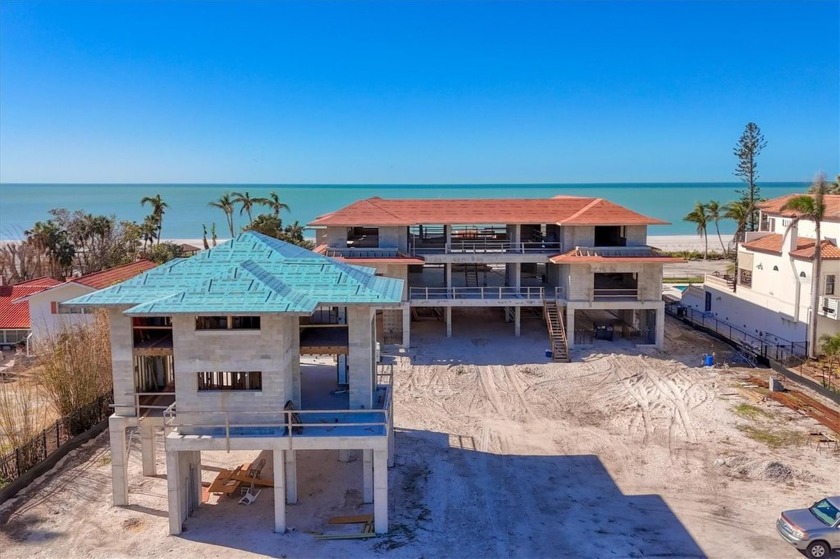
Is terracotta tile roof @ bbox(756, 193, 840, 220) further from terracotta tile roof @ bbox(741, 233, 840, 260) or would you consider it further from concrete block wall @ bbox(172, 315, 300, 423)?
concrete block wall @ bbox(172, 315, 300, 423)

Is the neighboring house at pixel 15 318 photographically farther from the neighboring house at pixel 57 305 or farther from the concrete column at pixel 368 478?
the concrete column at pixel 368 478

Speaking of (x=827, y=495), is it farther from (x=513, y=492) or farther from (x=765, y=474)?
(x=513, y=492)

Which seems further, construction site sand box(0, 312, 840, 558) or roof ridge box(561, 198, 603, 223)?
roof ridge box(561, 198, 603, 223)

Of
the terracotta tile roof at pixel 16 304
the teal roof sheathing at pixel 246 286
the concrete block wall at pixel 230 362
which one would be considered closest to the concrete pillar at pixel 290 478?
the concrete block wall at pixel 230 362

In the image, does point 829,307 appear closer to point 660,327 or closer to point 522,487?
point 660,327

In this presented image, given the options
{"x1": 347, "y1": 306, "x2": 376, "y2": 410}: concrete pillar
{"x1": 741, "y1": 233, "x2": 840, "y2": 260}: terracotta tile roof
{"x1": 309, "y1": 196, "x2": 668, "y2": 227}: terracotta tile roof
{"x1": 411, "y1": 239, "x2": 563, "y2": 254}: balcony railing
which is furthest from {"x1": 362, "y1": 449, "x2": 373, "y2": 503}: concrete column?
{"x1": 741, "y1": 233, "x2": 840, "y2": 260}: terracotta tile roof

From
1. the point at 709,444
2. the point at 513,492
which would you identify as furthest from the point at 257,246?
the point at 709,444
